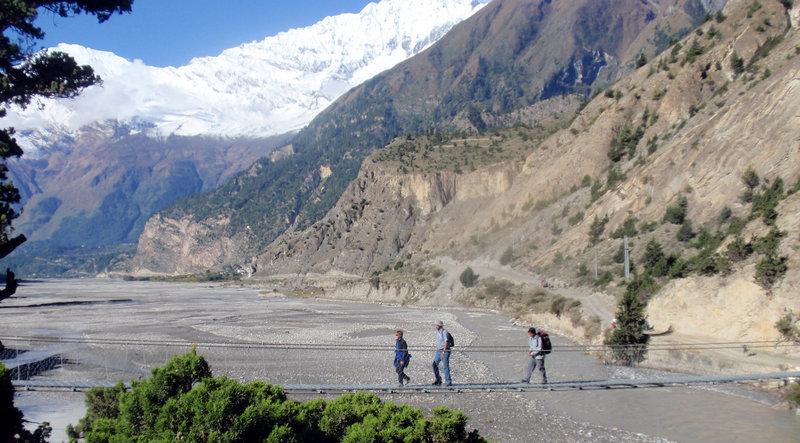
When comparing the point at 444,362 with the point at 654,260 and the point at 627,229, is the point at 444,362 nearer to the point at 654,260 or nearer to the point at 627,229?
the point at 654,260

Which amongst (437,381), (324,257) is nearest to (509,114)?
(324,257)

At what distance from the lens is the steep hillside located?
2531 cm

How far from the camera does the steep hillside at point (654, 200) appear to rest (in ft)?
83.0

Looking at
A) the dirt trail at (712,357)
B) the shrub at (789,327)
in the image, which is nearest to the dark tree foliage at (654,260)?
the dirt trail at (712,357)

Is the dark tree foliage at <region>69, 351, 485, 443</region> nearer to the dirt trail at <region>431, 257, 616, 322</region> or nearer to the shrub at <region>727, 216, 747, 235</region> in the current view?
the shrub at <region>727, 216, 747, 235</region>

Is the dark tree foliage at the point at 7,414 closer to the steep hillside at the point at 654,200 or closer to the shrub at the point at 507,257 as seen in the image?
the steep hillside at the point at 654,200

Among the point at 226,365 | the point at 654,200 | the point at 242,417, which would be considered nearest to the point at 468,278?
the point at 654,200

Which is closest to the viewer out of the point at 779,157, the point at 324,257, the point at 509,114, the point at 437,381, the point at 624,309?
the point at 437,381

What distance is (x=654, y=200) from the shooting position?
4634 cm

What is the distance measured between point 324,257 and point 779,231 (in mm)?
101562

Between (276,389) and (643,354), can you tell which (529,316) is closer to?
(643,354)

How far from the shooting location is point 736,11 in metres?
59.3

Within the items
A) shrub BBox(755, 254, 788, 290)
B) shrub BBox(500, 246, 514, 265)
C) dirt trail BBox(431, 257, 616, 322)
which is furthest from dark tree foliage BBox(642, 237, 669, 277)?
shrub BBox(500, 246, 514, 265)

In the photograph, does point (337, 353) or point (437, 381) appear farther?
point (337, 353)
